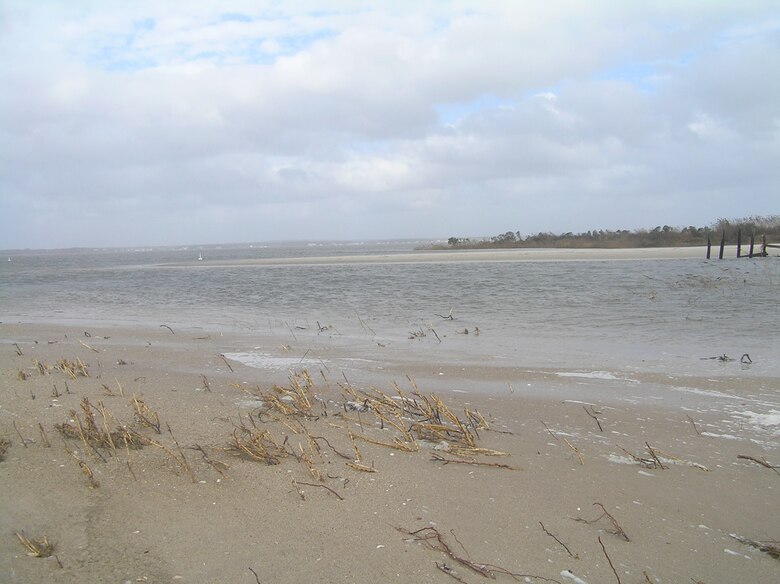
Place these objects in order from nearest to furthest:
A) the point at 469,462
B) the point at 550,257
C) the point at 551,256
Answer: the point at 469,462
the point at 550,257
the point at 551,256

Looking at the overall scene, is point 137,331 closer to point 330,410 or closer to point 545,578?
point 330,410

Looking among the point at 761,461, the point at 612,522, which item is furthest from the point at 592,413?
the point at 612,522

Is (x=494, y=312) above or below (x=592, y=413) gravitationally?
above

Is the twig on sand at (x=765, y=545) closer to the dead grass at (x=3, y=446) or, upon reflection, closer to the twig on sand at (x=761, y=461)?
the twig on sand at (x=761, y=461)

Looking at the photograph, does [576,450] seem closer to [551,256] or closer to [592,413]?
[592,413]

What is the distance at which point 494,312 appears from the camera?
1530cm

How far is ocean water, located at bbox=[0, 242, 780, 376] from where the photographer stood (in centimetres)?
996

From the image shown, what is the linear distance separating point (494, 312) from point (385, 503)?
12.0m

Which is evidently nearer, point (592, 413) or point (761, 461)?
point (761, 461)

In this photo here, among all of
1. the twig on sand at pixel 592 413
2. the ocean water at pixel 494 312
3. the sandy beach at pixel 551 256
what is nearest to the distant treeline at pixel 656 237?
the sandy beach at pixel 551 256

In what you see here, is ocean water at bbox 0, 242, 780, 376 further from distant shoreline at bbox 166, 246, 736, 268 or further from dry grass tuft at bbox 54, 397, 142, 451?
distant shoreline at bbox 166, 246, 736, 268

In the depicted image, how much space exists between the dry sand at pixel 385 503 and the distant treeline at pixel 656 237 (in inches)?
1788

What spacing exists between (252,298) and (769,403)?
1755cm

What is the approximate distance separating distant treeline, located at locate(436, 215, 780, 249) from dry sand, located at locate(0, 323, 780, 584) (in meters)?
45.4
